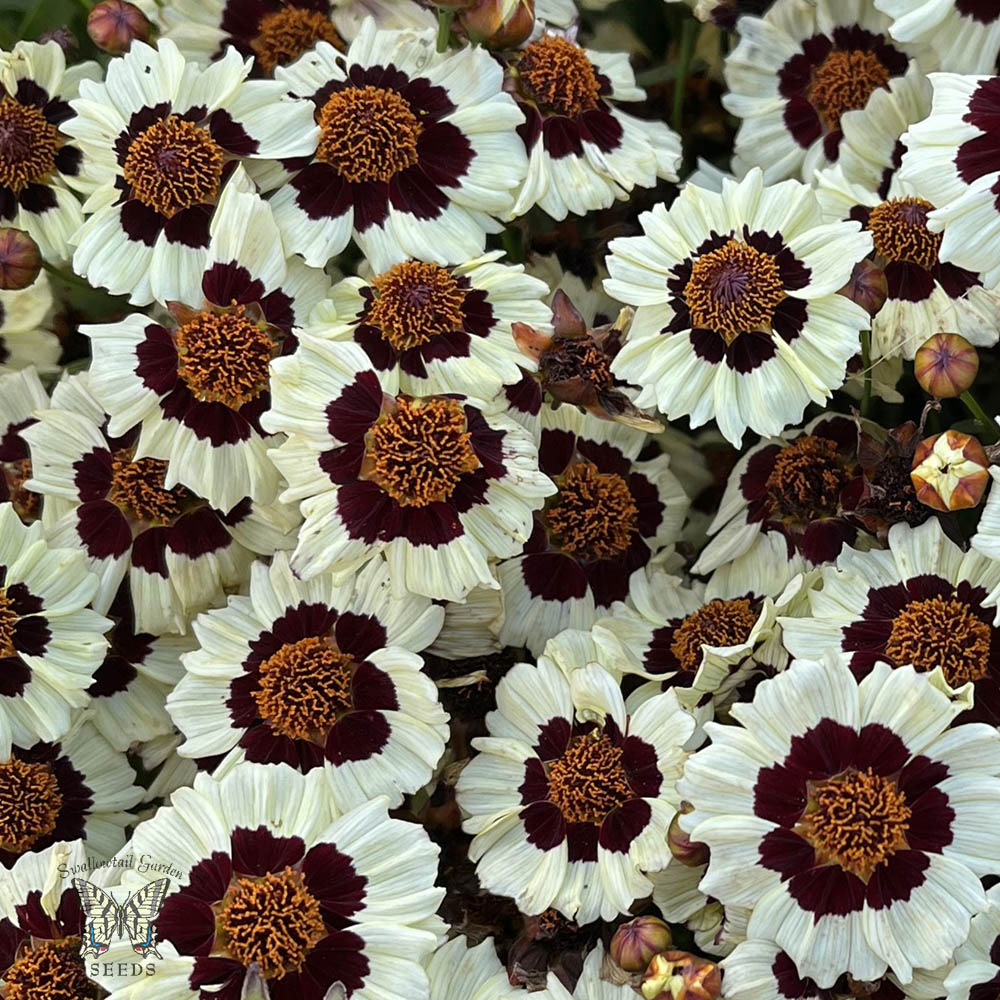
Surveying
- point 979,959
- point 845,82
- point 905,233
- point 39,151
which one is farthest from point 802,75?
point 979,959

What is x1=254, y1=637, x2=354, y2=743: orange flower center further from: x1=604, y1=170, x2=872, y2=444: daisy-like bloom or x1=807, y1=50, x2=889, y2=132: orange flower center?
x1=807, y1=50, x2=889, y2=132: orange flower center

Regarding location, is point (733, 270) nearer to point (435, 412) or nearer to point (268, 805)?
point (435, 412)

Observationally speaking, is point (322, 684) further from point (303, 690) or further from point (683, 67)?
point (683, 67)

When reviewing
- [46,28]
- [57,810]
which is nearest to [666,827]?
[57,810]

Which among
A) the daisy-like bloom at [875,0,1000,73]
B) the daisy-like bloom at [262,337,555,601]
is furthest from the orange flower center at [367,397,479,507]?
the daisy-like bloom at [875,0,1000,73]

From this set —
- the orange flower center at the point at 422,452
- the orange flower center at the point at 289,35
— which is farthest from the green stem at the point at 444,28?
the orange flower center at the point at 422,452

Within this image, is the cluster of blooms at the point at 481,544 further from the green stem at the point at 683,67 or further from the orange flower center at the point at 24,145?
the green stem at the point at 683,67
